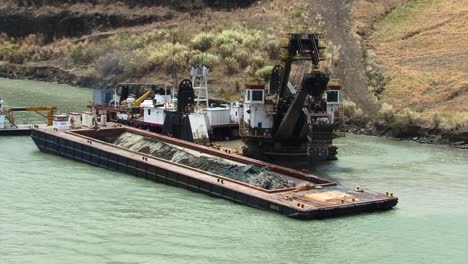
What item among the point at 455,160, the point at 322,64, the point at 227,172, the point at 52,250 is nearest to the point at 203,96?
the point at 322,64

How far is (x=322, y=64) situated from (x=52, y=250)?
45672 millimetres

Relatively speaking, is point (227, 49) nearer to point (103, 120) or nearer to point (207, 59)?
point (207, 59)

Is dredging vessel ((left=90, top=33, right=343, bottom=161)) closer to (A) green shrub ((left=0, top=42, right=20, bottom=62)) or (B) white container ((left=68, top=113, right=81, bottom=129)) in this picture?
(B) white container ((left=68, top=113, right=81, bottom=129))

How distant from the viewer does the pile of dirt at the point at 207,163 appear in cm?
3531

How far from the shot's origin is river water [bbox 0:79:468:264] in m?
27.1

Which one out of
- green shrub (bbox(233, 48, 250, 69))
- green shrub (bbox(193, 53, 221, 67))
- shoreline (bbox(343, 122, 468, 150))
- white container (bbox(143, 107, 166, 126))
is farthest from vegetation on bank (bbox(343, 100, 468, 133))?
green shrub (bbox(193, 53, 221, 67))

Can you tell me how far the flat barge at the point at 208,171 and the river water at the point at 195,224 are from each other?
1.59 feet

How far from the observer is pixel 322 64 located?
69.7m

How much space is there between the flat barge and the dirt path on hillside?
22.0 meters

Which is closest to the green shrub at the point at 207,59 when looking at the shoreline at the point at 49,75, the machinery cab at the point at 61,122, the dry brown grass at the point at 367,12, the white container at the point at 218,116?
the shoreline at the point at 49,75

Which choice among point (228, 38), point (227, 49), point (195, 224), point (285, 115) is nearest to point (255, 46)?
point (227, 49)

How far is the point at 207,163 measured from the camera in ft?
130

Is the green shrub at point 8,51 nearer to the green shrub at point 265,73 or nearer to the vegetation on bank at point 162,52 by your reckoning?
the vegetation on bank at point 162,52

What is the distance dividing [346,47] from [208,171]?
40.0 metres
